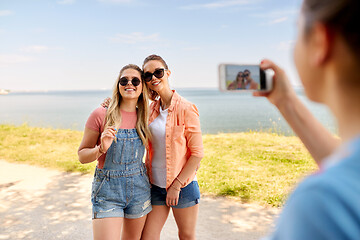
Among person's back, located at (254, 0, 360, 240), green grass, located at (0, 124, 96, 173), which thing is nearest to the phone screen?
person's back, located at (254, 0, 360, 240)

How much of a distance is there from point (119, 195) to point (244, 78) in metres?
1.71

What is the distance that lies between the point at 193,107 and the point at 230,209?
286cm

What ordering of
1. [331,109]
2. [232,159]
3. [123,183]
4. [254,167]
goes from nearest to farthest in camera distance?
1. [331,109]
2. [123,183]
3. [254,167]
4. [232,159]

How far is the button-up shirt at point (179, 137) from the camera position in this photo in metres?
2.90

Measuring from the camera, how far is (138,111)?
123 inches

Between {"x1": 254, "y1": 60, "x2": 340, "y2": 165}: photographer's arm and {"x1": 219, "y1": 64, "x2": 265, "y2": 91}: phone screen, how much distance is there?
0.06 metres

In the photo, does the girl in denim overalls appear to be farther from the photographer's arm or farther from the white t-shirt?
the photographer's arm

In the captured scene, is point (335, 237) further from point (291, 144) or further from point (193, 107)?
point (291, 144)

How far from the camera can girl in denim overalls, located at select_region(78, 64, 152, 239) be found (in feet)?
8.90

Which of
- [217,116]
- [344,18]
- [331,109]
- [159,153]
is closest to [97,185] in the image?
[159,153]

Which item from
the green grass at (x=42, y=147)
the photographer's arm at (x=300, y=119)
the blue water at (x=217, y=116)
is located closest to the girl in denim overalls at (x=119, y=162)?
the blue water at (x=217, y=116)

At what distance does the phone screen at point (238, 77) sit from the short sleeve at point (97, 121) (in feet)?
5.25

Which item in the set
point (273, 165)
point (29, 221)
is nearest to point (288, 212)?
point (29, 221)

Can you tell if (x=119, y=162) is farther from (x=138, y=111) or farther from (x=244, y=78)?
(x=244, y=78)
